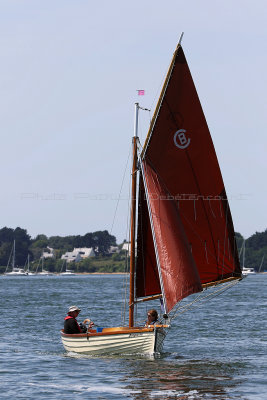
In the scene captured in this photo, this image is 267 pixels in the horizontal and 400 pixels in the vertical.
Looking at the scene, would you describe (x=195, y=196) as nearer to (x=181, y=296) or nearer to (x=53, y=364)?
(x=181, y=296)

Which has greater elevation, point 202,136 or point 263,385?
point 202,136

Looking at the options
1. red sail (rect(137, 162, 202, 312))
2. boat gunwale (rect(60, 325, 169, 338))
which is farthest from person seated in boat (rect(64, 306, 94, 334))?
red sail (rect(137, 162, 202, 312))

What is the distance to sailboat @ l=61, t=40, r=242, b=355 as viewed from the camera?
1264 inches

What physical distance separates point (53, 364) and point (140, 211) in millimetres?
7349

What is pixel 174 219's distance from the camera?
3278cm

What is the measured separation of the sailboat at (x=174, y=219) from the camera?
32.1 m

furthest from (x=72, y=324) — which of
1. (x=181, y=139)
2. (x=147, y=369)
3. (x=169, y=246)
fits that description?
(x=181, y=139)

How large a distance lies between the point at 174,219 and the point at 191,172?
81.7 inches

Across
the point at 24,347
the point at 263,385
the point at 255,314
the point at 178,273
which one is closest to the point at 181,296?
the point at 178,273

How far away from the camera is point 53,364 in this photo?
33000mm

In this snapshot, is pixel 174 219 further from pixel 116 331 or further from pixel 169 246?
pixel 116 331

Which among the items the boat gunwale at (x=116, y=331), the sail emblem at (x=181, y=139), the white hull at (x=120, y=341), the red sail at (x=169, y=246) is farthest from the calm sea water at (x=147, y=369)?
the sail emblem at (x=181, y=139)

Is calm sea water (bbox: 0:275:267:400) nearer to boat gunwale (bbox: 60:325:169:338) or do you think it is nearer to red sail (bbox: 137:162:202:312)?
boat gunwale (bbox: 60:325:169:338)

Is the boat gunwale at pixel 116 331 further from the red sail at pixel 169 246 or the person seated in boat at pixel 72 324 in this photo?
the red sail at pixel 169 246
